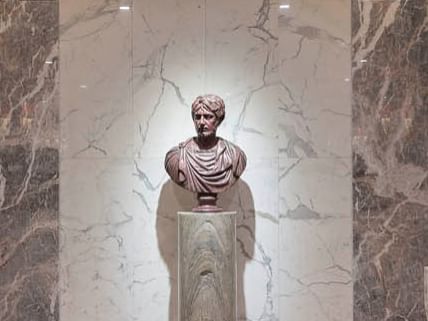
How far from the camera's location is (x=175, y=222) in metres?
2.56

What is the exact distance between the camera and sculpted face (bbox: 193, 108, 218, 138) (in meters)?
2.23

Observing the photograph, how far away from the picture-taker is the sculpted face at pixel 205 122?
7.30 feet

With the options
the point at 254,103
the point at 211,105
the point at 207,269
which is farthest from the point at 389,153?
the point at 207,269

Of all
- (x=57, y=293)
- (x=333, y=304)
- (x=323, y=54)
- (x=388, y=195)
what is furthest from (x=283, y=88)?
(x=57, y=293)

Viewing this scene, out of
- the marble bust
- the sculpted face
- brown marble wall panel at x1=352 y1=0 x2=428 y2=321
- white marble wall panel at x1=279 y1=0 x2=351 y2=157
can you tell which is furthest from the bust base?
brown marble wall panel at x1=352 y1=0 x2=428 y2=321

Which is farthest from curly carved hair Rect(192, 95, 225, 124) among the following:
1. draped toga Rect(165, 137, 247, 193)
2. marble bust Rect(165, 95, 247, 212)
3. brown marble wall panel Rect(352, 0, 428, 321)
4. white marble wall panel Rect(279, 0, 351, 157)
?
brown marble wall panel Rect(352, 0, 428, 321)

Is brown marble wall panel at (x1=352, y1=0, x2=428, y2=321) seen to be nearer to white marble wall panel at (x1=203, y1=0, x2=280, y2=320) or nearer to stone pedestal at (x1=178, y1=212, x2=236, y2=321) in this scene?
white marble wall panel at (x1=203, y1=0, x2=280, y2=320)

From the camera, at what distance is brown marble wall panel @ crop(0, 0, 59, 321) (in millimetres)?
2557

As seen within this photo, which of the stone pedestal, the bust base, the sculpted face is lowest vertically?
the stone pedestal

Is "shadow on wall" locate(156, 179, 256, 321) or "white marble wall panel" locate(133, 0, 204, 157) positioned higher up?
"white marble wall panel" locate(133, 0, 204, 157)

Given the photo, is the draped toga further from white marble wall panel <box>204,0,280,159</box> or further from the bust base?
white marble wall panel <box>204,0,280,159</box>

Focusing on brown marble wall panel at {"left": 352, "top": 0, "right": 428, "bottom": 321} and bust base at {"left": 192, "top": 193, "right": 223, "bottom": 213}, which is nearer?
bust base at {"left": 192, "top": 193, "right": 223, "bottom": 213}

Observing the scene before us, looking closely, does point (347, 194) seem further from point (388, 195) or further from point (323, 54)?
point (323, 54)

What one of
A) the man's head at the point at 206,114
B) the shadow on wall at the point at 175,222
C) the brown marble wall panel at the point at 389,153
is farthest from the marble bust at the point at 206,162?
the brown marble wall panel at the point at 389,153
